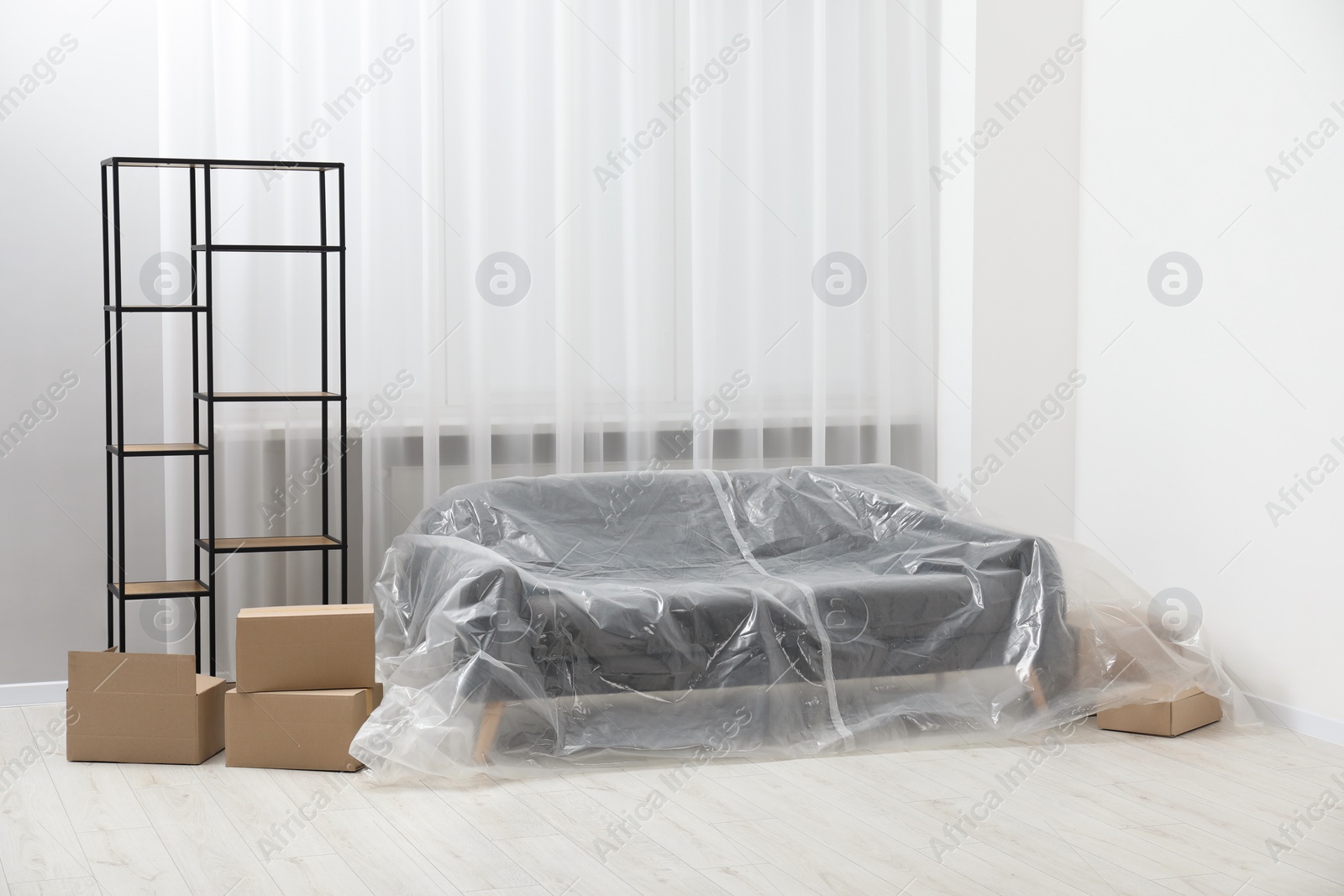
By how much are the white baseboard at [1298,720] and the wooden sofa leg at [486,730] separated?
2.28 meters

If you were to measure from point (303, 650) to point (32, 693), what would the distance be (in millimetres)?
1235

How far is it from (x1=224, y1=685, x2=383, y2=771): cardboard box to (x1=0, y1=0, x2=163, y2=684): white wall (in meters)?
0.99

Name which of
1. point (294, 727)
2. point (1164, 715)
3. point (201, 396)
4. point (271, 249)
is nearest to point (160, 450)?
point (201, 396)

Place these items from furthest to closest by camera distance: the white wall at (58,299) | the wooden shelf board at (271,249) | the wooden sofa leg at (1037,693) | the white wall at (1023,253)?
1. the white wall at (1023,253)
2. the white wall at (58,299)
3. the wooden shelf board at (271,249)
4. the wooden sofa leg at (1037,693)

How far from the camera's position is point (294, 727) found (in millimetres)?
3135

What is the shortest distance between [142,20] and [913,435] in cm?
298

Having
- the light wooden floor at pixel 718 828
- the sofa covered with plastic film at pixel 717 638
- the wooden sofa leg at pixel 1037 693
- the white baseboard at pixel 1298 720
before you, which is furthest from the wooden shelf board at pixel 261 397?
the white baseboard at pixel 1298 720

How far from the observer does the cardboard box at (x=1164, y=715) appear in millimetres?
3408

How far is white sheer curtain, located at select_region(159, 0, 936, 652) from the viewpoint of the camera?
3.94 meters

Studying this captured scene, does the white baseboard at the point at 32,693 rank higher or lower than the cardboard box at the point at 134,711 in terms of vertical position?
lower

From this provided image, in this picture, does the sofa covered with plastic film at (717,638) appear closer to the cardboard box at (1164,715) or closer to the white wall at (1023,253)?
the cardboard box at (1164,715)

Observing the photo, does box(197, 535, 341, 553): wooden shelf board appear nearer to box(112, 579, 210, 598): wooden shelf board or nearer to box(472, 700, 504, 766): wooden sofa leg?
box(112, 579, 210, 598): wooden shelf board

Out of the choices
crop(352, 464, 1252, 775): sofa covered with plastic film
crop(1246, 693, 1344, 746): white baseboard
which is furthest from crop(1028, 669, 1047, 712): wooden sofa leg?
crop(1246, 693, 1344, 746): white baseboard

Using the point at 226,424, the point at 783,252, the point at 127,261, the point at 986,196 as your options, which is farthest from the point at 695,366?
the point at 127,261
